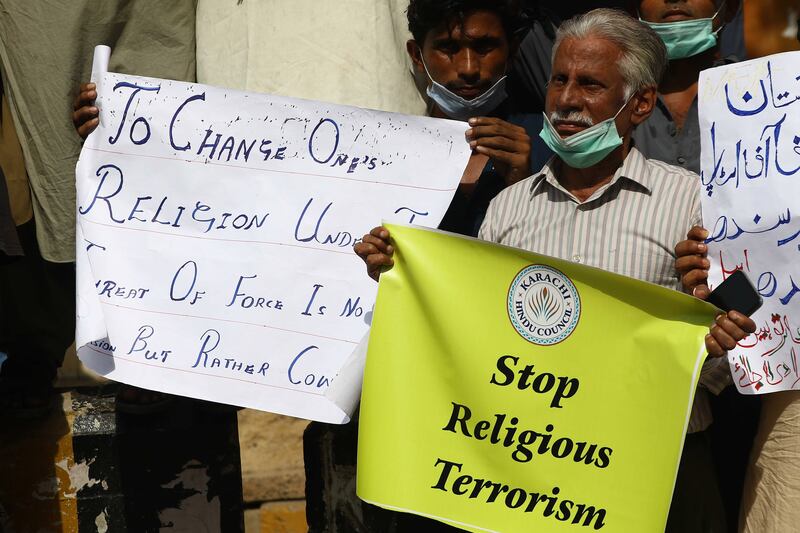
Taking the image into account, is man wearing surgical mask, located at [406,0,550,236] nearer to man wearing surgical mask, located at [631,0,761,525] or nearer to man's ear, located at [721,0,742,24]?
man wearing surgical mask, located at [631,0,761,525]

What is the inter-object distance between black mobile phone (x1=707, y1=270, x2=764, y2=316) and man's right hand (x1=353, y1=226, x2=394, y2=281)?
2.98 feet

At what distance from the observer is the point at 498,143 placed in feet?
12.7

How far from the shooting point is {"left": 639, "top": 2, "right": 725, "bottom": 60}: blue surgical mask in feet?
13.6

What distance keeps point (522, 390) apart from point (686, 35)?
1.42m

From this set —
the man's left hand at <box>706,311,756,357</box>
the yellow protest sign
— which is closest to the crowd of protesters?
the man's left hand at <box>706,311,756,357</box>

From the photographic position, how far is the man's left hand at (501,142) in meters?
3.87

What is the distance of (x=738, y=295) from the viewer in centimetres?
329

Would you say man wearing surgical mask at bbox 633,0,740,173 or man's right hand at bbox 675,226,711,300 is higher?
man wearing surgical mask at bbox 633,0,740,173

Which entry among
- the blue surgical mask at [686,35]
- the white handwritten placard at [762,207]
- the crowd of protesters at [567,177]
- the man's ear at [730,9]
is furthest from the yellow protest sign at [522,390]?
the man's ear at [730,9]

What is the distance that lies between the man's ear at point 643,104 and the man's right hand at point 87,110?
5.61ft

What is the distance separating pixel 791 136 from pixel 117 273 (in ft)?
6.92

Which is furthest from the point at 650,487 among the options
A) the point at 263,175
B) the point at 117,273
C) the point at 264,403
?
the point at 117,273

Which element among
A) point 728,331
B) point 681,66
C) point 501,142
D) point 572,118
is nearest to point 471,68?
point 501,142

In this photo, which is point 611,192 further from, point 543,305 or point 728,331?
point 728,331
